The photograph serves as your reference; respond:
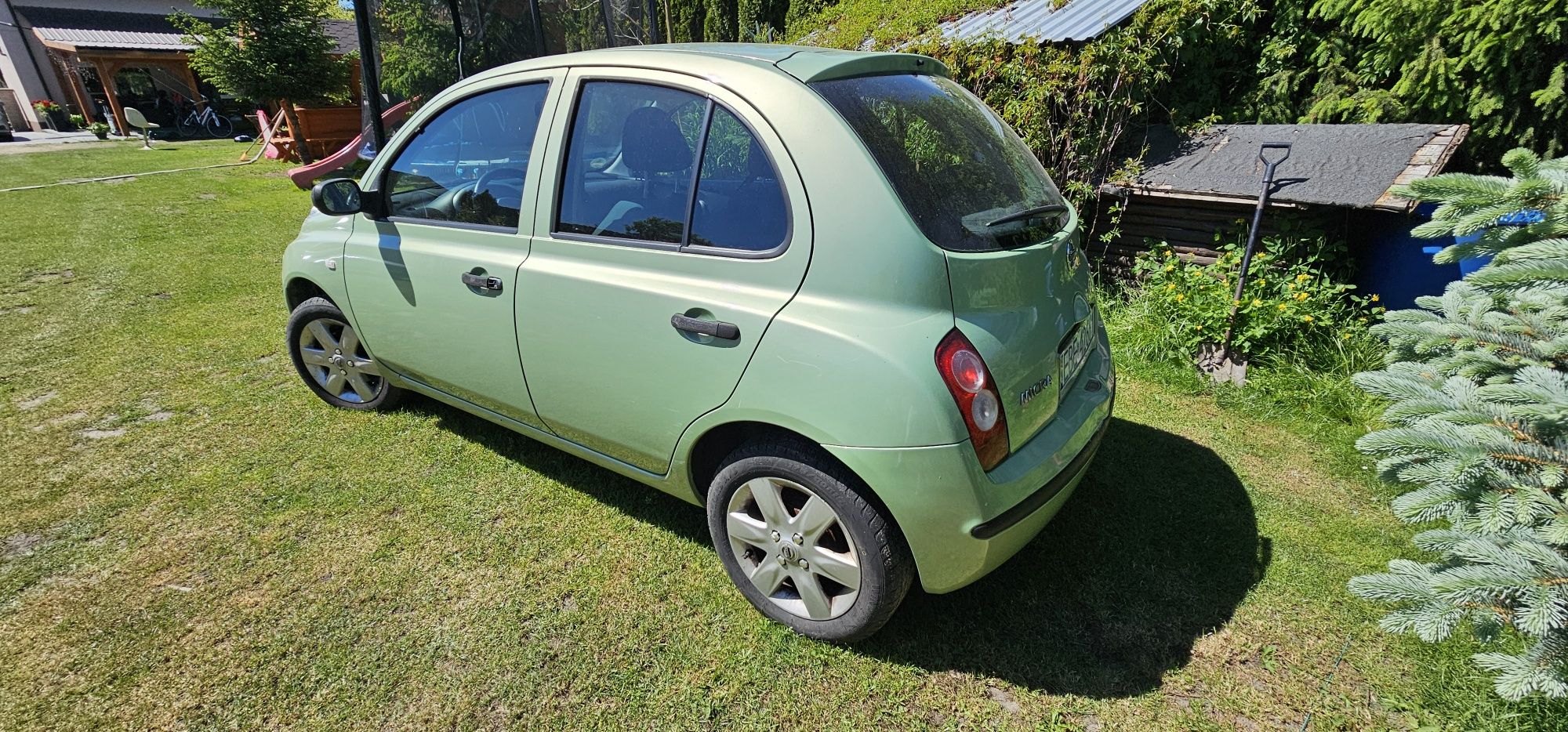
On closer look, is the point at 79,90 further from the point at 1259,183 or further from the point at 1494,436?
the point at 1494,436

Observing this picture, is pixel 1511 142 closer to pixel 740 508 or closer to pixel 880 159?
pixel 880 159

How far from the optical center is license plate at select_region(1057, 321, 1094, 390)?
2.20m

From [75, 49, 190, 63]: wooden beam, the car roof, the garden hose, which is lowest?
the garden hose

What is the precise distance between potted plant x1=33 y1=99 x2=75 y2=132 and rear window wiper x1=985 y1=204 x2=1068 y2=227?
38299 millimetres

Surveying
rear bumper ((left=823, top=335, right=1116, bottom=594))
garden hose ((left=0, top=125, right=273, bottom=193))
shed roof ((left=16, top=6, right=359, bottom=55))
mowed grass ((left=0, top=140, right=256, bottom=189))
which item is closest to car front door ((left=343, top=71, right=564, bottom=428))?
rear bumper ((left=823, top=335, right=1116, bottom=594))

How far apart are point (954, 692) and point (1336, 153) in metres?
4.09

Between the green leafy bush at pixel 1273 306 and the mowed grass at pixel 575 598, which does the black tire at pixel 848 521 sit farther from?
the green leafy bush at pixel 1273 306

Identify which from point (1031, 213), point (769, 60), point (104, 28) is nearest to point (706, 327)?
point (769, 60)

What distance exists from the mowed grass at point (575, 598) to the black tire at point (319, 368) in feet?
0.28

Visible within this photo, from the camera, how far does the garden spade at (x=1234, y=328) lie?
384cm

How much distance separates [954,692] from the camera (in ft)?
6.86

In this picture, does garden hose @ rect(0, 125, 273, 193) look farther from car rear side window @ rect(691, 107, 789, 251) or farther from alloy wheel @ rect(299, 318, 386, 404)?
car rear side window @ rect(691, 107, 789, 251)

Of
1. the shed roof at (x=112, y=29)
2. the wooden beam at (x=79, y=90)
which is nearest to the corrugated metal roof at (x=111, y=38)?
the shed roof at (x=112, y=29)

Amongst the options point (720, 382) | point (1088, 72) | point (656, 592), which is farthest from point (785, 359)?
point (1088, 72)
